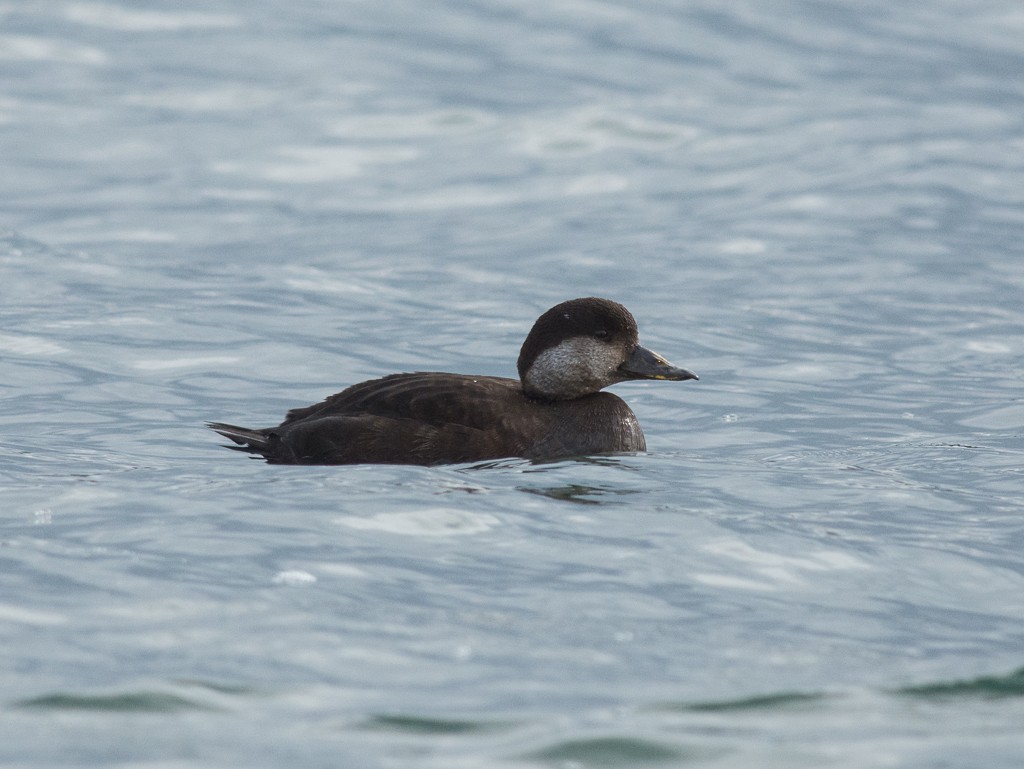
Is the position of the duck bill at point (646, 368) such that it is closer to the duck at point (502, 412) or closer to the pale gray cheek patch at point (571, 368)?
the duck at point (502, 412)

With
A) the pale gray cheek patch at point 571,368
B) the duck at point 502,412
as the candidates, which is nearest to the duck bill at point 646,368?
the duck at point 502,412

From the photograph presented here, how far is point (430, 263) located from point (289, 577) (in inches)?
358

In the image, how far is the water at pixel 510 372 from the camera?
5359mm

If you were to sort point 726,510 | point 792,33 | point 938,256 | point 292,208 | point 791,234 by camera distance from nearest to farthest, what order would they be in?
point 726,510
point 938,256
point 791,234
point 292,208
point 792,33

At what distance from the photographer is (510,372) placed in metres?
11.8

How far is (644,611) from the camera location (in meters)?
6.14

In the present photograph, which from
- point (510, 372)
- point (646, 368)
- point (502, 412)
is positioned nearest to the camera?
point (502, 412)

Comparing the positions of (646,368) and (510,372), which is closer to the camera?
(646,368)

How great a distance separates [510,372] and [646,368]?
10.6 ft

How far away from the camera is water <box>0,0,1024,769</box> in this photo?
17.6 feet

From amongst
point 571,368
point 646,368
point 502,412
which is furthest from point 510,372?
point 502,412

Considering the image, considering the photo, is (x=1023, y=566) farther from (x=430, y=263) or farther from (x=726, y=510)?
(x=430, y=263)

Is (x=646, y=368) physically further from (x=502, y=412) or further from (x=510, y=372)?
(x=510, y=372)

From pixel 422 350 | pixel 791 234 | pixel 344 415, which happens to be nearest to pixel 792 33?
pixel 791 234
